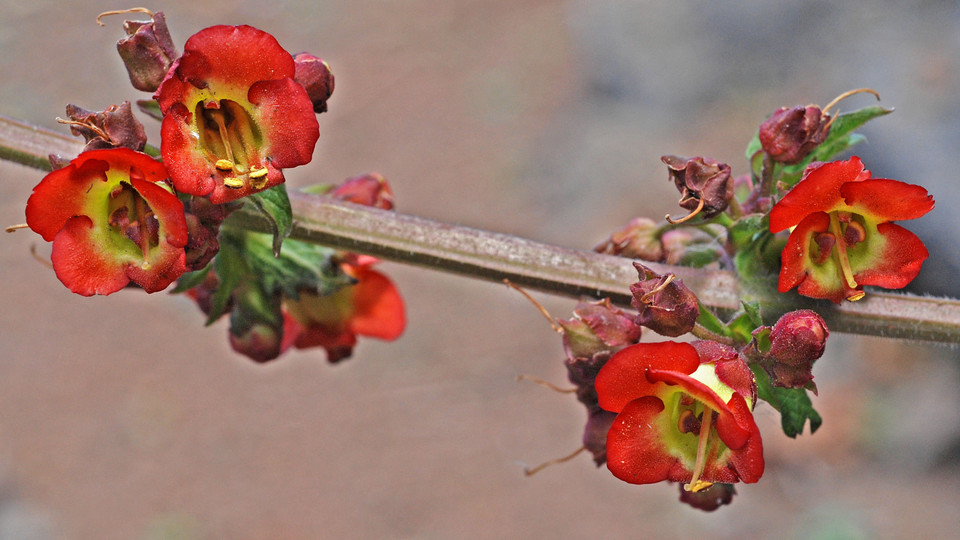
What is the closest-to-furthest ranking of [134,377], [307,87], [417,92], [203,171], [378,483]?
[203,171] → [307,87] → [378,483] → [134,377] → [417,92]

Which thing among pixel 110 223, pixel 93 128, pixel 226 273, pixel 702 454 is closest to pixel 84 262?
pixel 110 223

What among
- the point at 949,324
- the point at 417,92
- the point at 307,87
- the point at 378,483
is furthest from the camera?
the point at 417,92

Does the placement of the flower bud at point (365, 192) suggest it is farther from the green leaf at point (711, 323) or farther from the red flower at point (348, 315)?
the green leaf at point (711, 323)

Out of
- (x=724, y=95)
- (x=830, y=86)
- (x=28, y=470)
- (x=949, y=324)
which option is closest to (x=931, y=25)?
(x=830, y=86)

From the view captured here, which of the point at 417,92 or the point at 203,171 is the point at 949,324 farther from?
the point at 417,92

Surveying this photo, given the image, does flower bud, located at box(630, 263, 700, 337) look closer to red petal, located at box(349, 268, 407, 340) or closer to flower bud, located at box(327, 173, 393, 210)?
flower bud, located at box(327, 173, 393, 210)

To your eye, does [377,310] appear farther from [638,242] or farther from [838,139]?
[838,139]

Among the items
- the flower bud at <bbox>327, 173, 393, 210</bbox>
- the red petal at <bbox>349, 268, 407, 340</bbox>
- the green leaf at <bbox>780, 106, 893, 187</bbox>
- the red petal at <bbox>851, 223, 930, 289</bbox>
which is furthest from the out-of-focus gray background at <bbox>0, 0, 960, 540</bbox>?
the red petal at <bbox>851, 223, 930, 289</bbox>
